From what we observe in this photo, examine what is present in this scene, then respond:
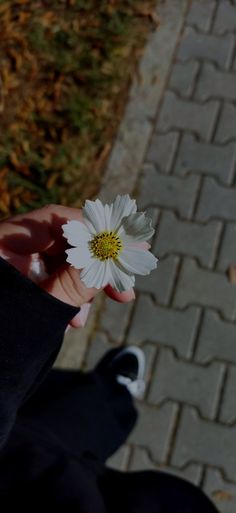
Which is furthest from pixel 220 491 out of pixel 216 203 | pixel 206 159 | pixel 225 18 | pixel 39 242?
pixel 225 18

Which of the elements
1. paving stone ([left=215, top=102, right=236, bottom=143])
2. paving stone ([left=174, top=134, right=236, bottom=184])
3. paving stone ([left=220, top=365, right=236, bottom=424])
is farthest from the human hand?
paving stone ([left=215, top=102, right=236, bottom=143])

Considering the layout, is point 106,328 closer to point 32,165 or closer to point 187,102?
point 32,165

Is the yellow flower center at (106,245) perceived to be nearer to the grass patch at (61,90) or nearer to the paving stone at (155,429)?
the paving stone at (155,429)

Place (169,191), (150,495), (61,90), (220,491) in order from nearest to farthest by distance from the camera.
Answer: (150,495) < (220,491) < (169,191) < (61,90)

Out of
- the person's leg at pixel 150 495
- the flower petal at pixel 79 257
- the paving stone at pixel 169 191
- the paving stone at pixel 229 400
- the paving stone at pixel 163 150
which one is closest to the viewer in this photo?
the flower petal at pixel 79 257

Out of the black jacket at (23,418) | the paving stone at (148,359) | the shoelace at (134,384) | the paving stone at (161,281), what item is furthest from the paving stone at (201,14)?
the black jacket at (23,418)

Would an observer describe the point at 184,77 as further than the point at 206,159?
Yes

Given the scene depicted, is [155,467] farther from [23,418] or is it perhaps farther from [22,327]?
[22,327]
